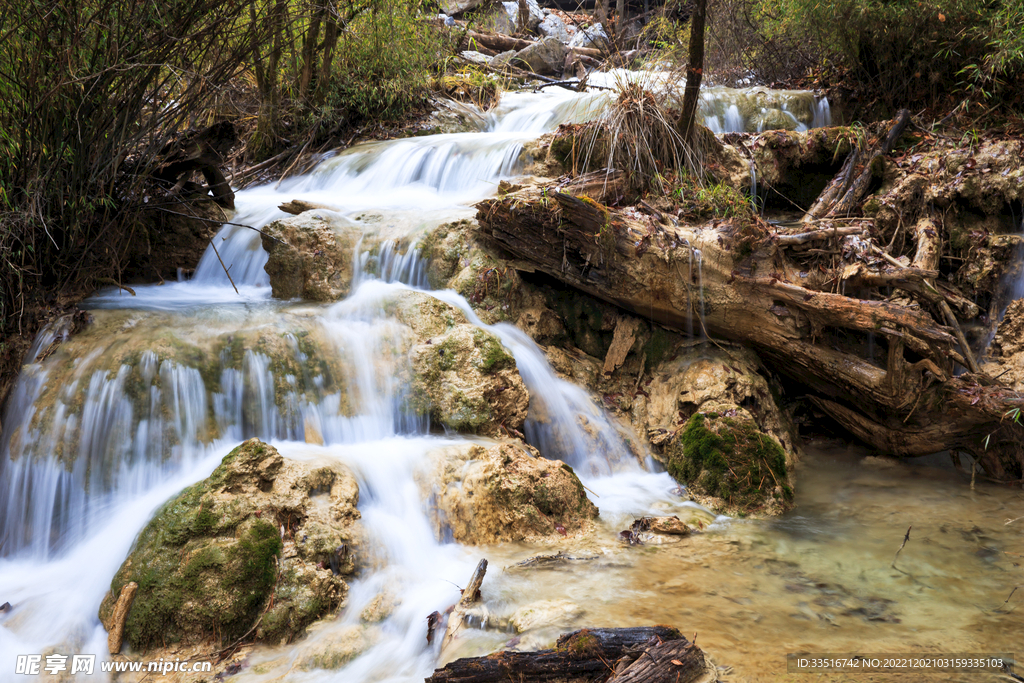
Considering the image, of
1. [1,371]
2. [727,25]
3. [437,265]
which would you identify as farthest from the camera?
[727,25]

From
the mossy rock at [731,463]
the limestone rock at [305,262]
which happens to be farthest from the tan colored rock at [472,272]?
the mossy rock at [731,463]

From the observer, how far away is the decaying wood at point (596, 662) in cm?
241

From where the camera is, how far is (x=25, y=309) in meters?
4.20

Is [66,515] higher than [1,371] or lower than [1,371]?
lower

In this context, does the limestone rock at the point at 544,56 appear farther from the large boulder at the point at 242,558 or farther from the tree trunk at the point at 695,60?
the large boulder at the point at 242,558

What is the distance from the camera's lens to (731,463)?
451 cm

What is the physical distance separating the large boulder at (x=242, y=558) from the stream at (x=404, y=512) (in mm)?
142

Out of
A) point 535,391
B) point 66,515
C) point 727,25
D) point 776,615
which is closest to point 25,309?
point 66,515

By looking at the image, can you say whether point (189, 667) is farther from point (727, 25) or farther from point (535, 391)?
point (727, 25)

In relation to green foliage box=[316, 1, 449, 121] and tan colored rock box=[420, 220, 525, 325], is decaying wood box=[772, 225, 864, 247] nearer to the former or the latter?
tan colored rock box=[420, 220, 525, 325]

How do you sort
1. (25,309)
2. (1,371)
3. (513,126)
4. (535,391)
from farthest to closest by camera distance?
(513,126), (535,391), (25,309), (1,371)

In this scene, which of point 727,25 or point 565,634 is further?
point 727,25

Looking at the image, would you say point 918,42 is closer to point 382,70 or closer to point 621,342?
point 621,342

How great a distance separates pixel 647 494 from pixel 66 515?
360cm
